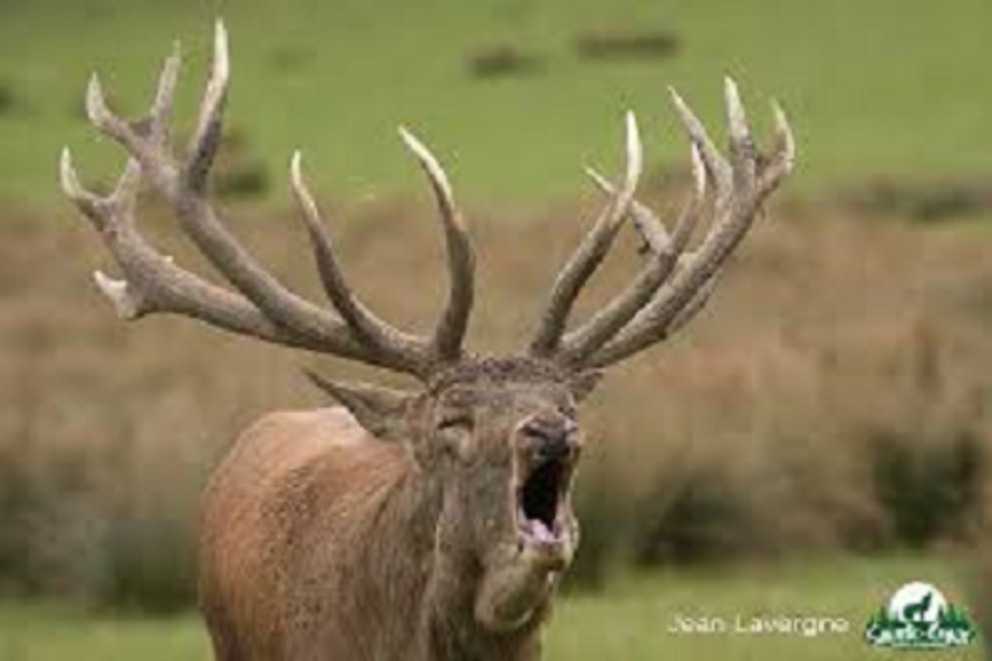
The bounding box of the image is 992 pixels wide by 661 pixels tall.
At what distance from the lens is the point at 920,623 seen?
36.1 ft

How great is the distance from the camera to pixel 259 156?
2655 cm

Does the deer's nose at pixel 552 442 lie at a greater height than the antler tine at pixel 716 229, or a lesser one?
lesser

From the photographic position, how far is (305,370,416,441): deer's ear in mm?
7090

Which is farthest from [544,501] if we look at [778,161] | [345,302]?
[778,161]

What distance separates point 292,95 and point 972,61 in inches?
241

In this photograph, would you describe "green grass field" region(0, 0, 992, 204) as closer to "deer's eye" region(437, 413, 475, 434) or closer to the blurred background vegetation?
the blurred background vegetation

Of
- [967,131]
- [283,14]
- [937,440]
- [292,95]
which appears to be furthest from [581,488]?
[283,14]

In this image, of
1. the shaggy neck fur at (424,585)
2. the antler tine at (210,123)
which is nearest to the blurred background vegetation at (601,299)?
the shaggy neck fur at (424,585)

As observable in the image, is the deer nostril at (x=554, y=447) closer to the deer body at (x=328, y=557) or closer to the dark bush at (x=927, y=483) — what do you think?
the deer body at (x=328, y=557)

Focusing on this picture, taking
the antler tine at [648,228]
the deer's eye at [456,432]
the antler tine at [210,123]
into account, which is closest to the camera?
the deer's eye at [456,432]

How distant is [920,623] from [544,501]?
4653 mm

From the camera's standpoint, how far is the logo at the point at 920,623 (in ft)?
35.2

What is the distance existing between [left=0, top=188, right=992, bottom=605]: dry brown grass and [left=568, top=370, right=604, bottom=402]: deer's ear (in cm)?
499

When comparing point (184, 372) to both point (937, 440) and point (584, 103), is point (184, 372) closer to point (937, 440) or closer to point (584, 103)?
point (937, 440)
